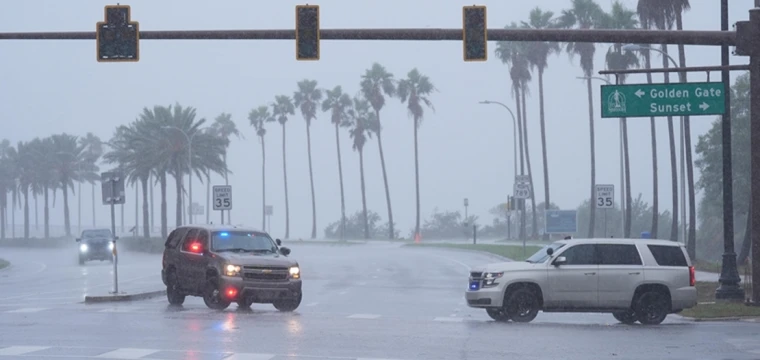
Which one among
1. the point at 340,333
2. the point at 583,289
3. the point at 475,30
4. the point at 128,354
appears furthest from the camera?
the point at 583,289

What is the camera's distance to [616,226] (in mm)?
105375

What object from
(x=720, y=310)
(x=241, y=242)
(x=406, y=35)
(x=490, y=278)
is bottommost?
(x=720, y=310)

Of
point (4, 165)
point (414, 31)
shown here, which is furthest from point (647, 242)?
point (4, 165)

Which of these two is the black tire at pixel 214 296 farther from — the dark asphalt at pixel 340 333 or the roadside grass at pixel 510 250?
the roadside grass at pixel 510 250

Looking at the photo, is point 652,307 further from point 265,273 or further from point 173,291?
point 173,291

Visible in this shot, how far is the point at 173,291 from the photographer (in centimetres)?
2661

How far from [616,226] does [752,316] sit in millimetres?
83452

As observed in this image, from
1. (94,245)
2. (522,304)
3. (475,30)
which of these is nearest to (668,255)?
(522,304)

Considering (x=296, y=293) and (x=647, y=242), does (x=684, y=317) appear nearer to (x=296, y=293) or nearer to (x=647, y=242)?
(x=647, y=242)

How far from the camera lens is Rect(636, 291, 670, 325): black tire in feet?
73.8

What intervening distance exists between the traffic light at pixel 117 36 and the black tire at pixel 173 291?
284 inches

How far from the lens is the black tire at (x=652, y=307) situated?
22484mm

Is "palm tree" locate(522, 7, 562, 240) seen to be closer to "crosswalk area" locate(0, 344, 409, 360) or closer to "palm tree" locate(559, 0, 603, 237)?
"palm tree" locate(559, 0, 603, 237)

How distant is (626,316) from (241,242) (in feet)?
28.9
